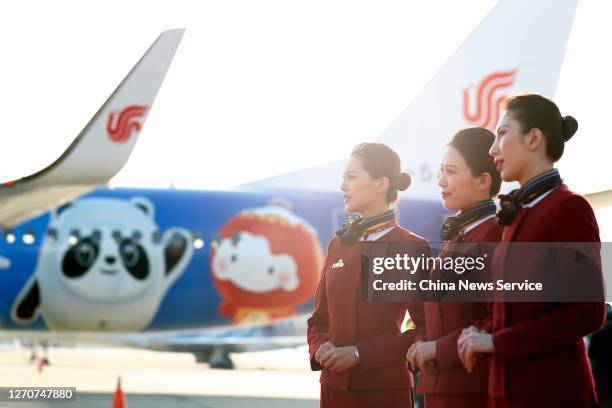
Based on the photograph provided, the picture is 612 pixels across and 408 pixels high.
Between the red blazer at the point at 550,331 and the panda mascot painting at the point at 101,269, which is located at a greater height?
the panda mascot painting at the point at 101,269

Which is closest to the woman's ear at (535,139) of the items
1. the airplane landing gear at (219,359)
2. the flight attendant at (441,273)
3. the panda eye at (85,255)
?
the flight attendant at (441,273)

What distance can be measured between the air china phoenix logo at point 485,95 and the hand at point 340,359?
11613mm

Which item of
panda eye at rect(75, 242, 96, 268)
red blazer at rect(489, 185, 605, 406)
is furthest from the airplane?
red blazer at rect(489, 185, 605, 406)

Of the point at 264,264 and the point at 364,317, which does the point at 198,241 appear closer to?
the point at 264,264

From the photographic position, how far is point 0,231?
16.4m

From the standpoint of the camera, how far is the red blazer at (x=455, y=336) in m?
3.58

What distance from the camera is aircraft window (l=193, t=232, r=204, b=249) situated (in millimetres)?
16531

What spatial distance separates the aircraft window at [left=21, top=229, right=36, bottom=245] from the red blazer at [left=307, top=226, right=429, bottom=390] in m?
13.1

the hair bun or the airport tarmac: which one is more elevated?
the airport tarmac

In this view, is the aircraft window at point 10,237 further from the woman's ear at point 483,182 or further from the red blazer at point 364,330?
the woman's ear at point 483,182

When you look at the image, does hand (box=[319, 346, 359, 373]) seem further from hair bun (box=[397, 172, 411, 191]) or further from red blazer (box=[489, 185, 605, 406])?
red blazer (box=[489, 185, 605, 406])

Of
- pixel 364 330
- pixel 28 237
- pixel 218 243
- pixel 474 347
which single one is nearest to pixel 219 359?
pixel 218 243

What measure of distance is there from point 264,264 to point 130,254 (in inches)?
101

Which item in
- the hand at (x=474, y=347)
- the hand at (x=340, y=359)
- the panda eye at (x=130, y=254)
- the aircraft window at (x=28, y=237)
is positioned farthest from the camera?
the aircraft window at (x=28, y=237)
